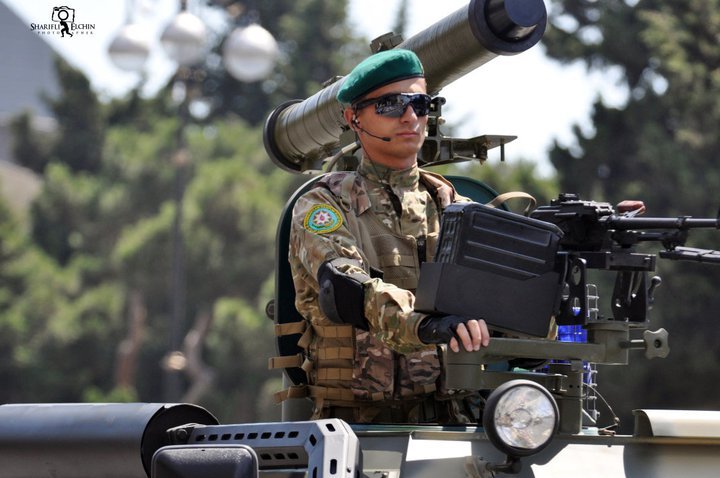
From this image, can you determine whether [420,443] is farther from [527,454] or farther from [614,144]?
[614,144]

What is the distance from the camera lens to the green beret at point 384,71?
6004 millimetres

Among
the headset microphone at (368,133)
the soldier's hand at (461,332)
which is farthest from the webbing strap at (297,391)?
the soldier's hand at (461,332)

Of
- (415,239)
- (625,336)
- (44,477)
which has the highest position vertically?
(415,239)

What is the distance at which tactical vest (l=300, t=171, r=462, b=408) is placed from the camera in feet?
19.4

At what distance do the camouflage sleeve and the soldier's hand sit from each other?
13 centimetres

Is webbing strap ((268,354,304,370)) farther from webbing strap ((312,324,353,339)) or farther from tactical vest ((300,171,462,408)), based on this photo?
webbing strap ((312,324,353,339))

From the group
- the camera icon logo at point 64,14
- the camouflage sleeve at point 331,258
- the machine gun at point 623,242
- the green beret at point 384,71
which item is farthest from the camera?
the camera icon logo at point 64,14

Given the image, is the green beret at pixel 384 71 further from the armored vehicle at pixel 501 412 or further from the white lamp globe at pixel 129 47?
the white lamp globe at pixel 129 47

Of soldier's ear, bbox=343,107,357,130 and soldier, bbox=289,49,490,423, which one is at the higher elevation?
soldier's ear, bbox=343,107,357,130

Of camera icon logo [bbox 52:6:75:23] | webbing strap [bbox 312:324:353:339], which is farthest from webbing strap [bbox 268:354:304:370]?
camera icon logo [bbox 52:6:75:23]

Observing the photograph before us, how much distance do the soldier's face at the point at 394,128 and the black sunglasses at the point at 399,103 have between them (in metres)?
0.01

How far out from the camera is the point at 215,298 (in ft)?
109

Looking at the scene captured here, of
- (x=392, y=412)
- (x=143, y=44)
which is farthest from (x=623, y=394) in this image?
(x=392, y=412)

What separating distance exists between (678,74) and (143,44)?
8.38 metres
